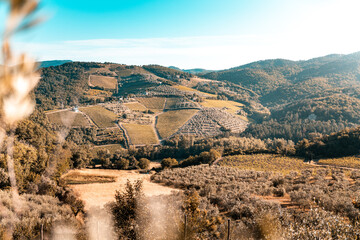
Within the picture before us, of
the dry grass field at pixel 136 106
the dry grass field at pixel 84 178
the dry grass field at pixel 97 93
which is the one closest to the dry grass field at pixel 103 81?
the dry grass field at pixel 97 93

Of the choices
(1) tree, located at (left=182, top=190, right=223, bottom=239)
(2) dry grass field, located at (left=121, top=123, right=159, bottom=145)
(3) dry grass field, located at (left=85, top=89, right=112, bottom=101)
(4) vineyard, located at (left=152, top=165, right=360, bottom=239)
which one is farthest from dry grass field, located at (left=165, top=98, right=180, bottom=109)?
(1) tree, located at (left=182, top=190, right=223, bottom=239)

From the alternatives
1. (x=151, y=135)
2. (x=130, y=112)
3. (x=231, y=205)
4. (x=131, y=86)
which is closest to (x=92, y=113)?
(x=130, y=112)

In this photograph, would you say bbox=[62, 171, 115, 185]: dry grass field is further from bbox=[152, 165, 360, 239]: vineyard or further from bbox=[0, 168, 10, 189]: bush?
bbox=[0, 168, 10, 189]: bush

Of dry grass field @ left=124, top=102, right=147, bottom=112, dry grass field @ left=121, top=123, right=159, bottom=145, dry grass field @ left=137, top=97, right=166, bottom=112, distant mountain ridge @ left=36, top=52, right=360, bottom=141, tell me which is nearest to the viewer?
dry grass field @ left=121, top=123, right=159, bottom=145

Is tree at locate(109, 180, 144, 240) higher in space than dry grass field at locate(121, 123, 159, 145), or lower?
higher

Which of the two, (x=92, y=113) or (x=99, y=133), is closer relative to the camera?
(x=99, y=133)

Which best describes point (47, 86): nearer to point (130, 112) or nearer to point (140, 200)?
point (130, 112)

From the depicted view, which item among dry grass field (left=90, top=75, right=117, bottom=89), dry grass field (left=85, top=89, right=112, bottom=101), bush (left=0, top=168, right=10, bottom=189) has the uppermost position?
dry grass field (left=90, top=75, right=117, bottom=89)
